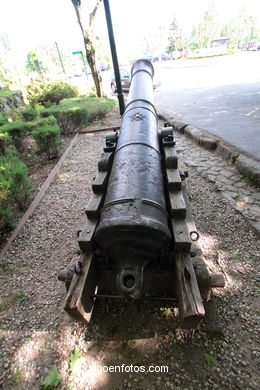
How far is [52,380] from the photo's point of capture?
5.20ft

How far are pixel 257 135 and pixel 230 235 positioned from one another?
3150 mm

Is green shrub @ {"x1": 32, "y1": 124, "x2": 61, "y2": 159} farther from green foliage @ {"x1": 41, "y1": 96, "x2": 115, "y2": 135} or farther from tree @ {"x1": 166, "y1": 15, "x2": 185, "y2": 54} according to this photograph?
tree @ {"x1": 166, "y1": 15, "x2": 185, "y2": 54}

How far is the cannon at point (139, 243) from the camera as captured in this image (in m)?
1.33

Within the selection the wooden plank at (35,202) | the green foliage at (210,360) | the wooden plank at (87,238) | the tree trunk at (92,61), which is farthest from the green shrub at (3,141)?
the tree trunk at (92,61)

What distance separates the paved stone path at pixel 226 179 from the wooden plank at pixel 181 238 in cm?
147

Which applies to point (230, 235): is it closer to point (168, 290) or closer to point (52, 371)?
point (168, 290)

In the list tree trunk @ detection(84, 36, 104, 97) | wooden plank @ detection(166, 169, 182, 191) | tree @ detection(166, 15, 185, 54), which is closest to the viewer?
wooden plank @ detection(166, 169, 182, 191)

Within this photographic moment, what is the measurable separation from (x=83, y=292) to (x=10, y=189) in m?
2.26

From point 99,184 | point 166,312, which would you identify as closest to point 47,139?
point 99,184

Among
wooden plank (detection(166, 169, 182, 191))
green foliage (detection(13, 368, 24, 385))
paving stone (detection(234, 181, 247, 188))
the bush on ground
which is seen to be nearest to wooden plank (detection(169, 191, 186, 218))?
wooden plank (detection(166, 169, 182, 191))

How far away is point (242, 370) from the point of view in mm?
1529

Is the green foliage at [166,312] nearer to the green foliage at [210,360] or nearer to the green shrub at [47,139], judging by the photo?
the green foliage at [210,360]

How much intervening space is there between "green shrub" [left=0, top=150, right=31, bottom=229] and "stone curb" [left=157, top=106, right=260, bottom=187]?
353cm

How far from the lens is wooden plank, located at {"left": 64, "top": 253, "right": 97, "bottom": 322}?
139 centimetres
